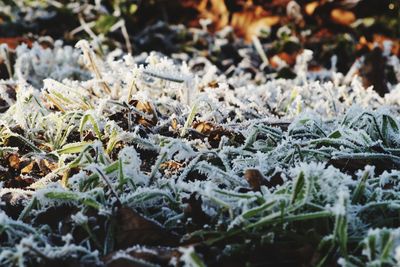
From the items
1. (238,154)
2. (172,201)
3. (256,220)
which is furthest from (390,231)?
(238,154)

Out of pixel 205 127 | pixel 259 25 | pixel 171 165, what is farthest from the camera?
pixel 259 25

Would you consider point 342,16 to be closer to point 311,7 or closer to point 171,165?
point 311,7

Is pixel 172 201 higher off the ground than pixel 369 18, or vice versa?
pixel 369 18

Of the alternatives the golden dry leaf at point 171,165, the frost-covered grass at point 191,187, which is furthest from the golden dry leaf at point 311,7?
the golden dry leaf at point 171,165

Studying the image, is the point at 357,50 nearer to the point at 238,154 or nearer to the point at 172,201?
the point at 238,154

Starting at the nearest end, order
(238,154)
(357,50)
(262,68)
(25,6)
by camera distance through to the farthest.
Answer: (238,154) → (262,68) → (357,50) → (25,6)

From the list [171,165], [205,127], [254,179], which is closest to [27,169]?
[171,165]
